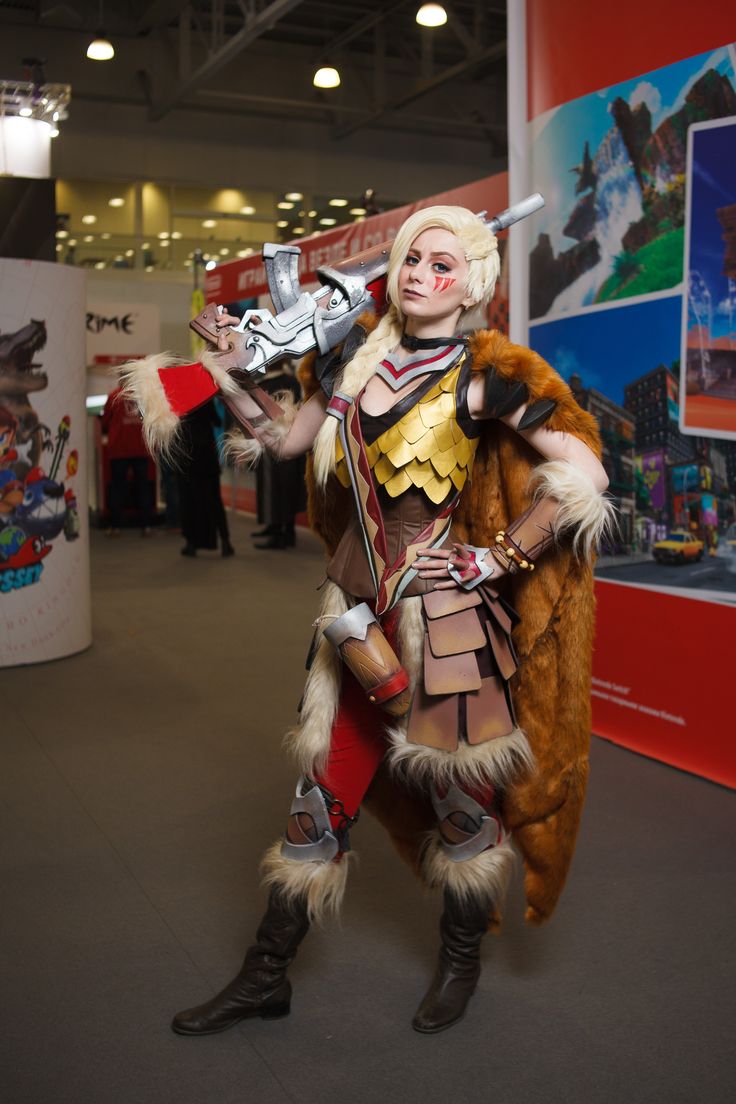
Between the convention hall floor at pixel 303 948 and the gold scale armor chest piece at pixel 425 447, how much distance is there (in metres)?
1.01

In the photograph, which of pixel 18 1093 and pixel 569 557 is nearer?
pixel 18 1093

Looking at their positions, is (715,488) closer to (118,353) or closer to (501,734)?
(501,734)

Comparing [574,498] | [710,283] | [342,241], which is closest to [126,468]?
[342,241]

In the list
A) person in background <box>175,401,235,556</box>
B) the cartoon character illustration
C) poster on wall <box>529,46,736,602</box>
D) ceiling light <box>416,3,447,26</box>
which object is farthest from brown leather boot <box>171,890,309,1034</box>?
ceiling light <box>416,3,447,26</box>

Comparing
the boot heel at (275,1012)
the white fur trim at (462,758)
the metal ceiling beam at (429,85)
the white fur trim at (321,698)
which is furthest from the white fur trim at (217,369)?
the metal ceiling beam at (429,85)

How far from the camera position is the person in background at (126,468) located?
9133mm

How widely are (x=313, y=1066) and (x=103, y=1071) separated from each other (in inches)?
14.4

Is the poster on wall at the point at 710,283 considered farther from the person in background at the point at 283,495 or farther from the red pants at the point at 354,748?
the person in background at the point at 283,495

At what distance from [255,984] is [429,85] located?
12220 millimetres

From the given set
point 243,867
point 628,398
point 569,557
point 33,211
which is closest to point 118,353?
point 33,211

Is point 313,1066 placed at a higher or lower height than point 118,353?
lower

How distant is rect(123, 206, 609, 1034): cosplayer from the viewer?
1.90 meters

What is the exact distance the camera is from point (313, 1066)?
1.96 metres

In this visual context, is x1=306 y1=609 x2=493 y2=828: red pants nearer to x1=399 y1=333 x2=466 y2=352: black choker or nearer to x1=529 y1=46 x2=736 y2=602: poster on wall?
x1=399 y1=333 x2=466 y2=352: black choker
